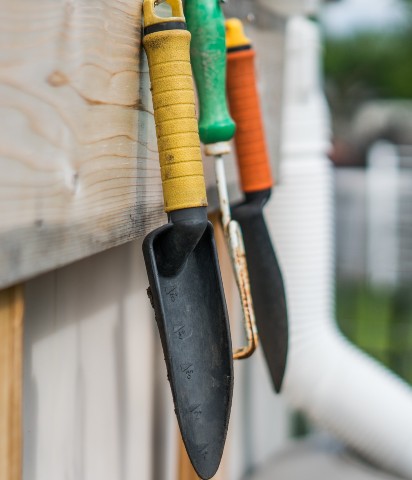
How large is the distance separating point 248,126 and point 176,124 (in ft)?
0.94

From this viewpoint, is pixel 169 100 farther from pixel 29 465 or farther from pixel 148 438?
pixel 148 438

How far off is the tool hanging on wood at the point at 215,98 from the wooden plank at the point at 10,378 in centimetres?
24

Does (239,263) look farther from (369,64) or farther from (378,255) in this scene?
(369,64)

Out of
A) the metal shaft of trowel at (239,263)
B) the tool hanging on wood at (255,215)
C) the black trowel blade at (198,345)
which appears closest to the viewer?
the black trowel blade at (198,345)

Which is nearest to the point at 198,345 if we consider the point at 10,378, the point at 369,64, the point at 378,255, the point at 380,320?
the point at 10,378

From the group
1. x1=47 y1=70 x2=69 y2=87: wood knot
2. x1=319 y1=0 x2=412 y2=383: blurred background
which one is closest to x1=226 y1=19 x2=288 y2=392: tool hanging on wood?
x1=47 y1=70 x2=69 y2=87: wood knot

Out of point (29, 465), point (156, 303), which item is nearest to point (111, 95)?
point (156, 303)

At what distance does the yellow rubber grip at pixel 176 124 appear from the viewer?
668mm

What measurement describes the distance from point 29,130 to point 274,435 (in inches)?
75.6

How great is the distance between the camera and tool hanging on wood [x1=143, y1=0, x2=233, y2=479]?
0.66 meters

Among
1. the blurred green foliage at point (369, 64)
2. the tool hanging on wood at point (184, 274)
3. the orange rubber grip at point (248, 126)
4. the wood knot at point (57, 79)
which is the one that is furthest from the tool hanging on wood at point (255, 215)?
the blurred green foliage at point (369, 64)

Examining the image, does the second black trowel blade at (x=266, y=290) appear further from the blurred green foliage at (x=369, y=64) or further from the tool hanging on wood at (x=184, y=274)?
the blurred green foliage at (x=369, y=64)

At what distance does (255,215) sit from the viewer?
93 centimetres

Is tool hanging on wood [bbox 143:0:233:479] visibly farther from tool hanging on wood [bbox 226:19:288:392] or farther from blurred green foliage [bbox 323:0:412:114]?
blurred green foliage [bbox 323:0:412:114]
